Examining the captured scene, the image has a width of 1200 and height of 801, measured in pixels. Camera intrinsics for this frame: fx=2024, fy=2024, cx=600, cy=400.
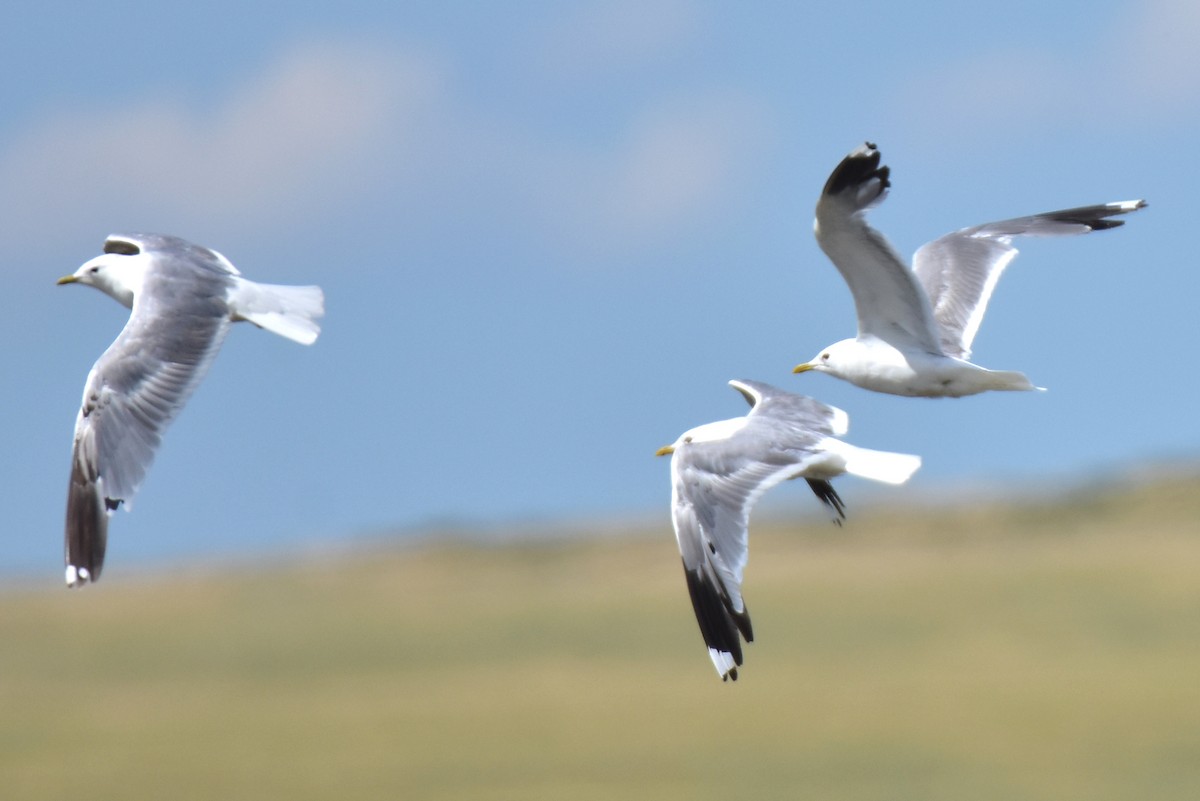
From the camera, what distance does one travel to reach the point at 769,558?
1463 inches

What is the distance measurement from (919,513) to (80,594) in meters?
16.2

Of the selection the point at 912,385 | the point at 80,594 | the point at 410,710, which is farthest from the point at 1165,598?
the point at 912,385

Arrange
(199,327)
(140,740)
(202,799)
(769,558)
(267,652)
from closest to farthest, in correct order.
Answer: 1. (199,327)
2. (202,799)
3. (140,740)
4. (267,652)
5. (769,558)

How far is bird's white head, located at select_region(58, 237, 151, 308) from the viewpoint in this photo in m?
7.41

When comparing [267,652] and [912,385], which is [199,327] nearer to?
[912,385]

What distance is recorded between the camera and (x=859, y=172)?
23.0ft

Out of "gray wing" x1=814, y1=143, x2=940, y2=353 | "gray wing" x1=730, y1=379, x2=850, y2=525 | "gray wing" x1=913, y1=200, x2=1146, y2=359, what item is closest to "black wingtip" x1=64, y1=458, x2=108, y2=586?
"gray wing" x1=730, y1=379, x2=850, y2=525

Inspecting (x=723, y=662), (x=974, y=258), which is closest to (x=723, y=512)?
(x=723, y=662)

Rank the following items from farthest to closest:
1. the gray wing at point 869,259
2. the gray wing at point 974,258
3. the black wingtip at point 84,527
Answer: the gray wing at point 974,258 → the gray wing at point 869,259 → the black wingtip at point 84,527

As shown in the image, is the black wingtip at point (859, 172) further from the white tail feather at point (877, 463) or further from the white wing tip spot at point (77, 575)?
the white wing tip spot at point (77, 575)

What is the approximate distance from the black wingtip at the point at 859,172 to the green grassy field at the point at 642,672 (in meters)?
13.0

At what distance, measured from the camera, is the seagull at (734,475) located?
235 inches

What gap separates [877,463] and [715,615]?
0.94m

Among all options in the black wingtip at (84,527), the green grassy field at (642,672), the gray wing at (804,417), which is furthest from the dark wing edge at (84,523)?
the green grassy field at (642,672)
